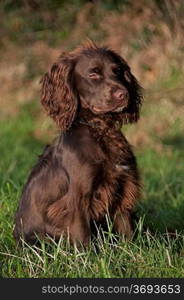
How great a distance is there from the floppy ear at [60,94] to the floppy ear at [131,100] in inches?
16.1

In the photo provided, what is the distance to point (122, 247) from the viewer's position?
460 cm

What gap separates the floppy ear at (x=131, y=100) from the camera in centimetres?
547

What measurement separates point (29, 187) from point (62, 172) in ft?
1.16

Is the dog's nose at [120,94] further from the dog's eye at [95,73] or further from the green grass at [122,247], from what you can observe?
the green grass at [122,247]

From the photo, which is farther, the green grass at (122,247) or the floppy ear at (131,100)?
the floppy ear at (131,100)

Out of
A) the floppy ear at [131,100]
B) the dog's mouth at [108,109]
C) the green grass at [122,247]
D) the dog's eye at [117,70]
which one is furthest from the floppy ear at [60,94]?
the green grass at [122,247]

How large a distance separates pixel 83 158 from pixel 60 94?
55 cm

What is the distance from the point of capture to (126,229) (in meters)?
A: 5.27

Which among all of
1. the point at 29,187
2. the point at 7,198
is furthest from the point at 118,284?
the point at 7,198

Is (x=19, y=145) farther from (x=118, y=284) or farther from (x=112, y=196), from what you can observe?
(x=118, y=284)

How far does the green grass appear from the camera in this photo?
4.38 m

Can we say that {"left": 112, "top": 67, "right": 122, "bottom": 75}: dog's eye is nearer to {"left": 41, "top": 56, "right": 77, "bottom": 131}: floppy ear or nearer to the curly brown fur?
the curly brown fur

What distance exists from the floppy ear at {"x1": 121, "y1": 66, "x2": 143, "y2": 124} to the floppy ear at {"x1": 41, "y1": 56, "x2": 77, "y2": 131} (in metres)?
0.41

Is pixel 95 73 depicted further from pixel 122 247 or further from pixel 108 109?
pixel 122 247
